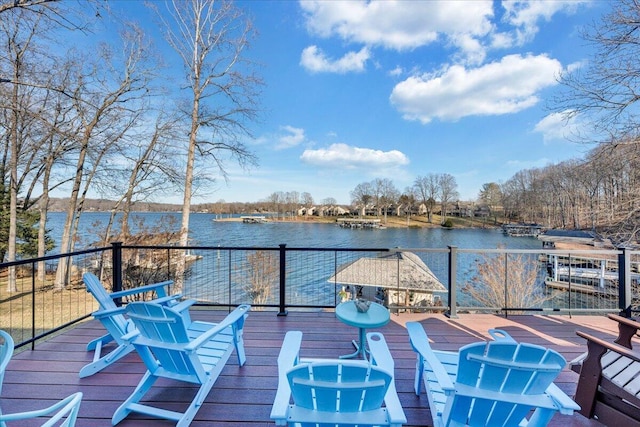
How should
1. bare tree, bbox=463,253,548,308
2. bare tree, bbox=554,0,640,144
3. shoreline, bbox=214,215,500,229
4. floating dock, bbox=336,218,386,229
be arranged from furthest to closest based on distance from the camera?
shoreline, bbox=214,215,500,229, floating dock, bbox=336,218,386,229, bare tree, bbox=463,253,548,308, bare tree, bbox=554,0,640,144

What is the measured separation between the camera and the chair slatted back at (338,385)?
1.24 metres

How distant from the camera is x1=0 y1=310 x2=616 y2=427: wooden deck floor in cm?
205

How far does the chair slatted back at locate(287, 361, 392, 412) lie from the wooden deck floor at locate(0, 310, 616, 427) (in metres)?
0.93

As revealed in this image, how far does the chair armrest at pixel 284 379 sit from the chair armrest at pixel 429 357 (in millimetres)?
816

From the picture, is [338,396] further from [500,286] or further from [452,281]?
[500,286]

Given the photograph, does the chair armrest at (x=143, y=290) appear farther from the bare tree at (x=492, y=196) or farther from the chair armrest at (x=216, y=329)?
the bare tree at (x=492, y=196)

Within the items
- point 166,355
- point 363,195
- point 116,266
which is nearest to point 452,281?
point 166,355

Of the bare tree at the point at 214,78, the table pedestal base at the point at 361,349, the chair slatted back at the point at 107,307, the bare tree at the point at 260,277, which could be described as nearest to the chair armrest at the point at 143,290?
the chair slatted back at the point at 107,307

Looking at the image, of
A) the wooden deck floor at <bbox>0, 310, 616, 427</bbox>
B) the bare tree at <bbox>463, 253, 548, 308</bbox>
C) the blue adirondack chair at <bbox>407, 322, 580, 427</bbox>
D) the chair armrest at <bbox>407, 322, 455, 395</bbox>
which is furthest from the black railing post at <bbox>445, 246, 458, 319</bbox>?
the bare tree at <bbox>463, 253, 548, 308</bbox>

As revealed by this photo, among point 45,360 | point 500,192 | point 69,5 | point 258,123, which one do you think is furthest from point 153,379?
point 500,192

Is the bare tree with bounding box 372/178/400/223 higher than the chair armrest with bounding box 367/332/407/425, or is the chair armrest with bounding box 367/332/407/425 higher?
the bare tree with bounding box 372/178/400/223

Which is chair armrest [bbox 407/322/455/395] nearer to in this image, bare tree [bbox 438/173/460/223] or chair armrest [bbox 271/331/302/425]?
chair armrest [bbox 271/331/302/425]

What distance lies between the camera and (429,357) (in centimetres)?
175

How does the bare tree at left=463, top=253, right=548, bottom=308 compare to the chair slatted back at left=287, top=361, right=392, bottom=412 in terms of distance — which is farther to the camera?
the bare tree at left=463, top=253, right=548, bottom=308
